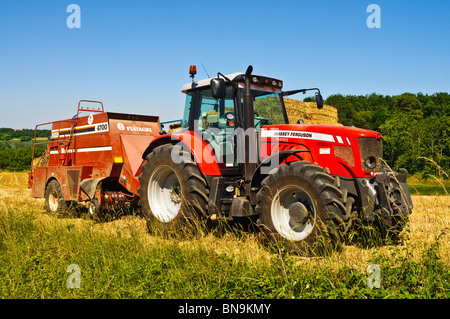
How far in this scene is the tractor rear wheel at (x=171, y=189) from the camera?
592 centimetres

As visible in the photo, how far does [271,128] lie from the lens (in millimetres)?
5879

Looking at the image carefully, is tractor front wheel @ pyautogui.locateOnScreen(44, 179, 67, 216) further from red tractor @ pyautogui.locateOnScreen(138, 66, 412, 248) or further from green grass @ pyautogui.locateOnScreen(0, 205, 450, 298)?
green grass @ pyautogui.locateOnScreen(0, 205, 450, 298)

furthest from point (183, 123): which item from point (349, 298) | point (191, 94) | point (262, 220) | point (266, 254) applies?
point (349, 298)

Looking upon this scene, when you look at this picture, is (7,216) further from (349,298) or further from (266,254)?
(349,298)

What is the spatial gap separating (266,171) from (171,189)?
2021 mm

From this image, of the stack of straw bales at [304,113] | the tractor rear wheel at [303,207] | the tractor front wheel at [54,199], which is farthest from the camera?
the stack of straw bales at [304,113]

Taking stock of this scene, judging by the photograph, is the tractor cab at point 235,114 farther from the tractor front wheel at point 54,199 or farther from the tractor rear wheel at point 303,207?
the tractor front wheel at point 54,199

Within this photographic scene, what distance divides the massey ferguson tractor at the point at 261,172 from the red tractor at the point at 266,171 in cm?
1

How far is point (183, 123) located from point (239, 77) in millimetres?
1506

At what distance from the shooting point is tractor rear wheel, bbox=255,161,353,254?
459 cm

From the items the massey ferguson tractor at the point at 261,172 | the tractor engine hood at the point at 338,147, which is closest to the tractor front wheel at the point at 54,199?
the massey ferguson tractor at the point at 261,172

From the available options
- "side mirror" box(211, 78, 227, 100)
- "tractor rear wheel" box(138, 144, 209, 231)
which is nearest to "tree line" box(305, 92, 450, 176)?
"tractor rear wheel" box(138, 144, 209, 231)

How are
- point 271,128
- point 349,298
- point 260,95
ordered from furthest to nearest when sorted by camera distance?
point 260,95
point 271,128
point 349,298

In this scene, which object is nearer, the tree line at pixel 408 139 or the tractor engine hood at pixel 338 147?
the tractor engine hood at pixel 338 147
